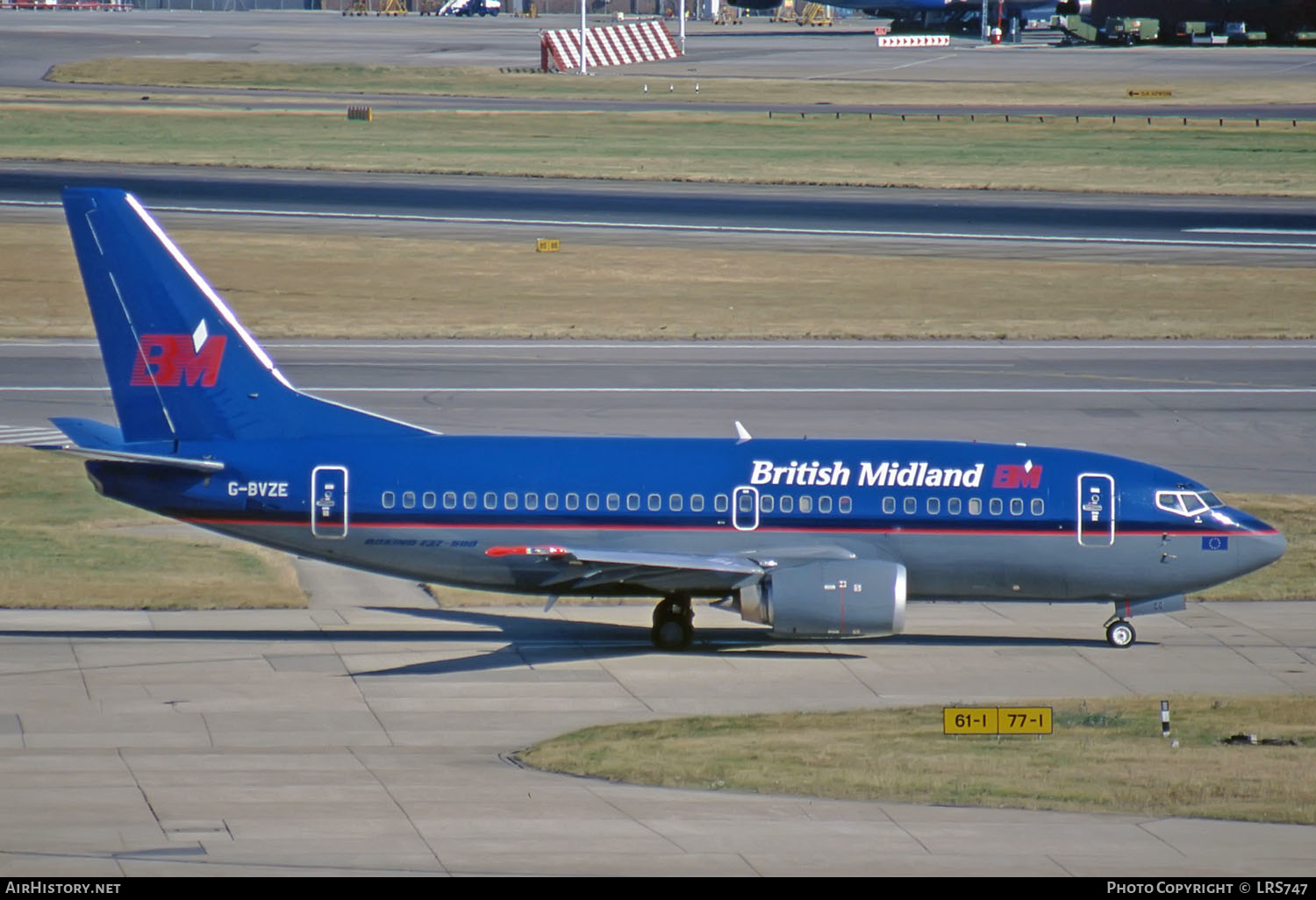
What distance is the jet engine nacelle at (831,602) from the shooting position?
100ft

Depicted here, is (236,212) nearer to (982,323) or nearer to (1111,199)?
(982,323)

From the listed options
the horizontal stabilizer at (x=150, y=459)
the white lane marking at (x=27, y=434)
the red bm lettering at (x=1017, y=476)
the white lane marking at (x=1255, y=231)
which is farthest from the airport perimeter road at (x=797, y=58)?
the horizontal stabilizer at (x=150, y=459)

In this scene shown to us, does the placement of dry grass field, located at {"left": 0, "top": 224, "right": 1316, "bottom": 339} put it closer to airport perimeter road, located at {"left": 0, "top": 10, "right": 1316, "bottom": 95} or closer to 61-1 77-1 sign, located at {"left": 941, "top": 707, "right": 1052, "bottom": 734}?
61-1 77-1 sign, located at {"left": 941, "top": 707, "right": 1052, "bottom": 734}

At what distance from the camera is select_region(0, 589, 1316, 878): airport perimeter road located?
1941cm

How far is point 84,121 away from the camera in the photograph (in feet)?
400

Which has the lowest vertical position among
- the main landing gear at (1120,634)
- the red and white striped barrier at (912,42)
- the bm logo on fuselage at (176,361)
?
the main landing gear at (1120,634)

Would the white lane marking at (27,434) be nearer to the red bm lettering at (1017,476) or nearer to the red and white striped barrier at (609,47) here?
the red bm lettering at (1017,476)

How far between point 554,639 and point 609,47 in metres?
152

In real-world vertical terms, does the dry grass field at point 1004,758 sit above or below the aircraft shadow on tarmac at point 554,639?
above

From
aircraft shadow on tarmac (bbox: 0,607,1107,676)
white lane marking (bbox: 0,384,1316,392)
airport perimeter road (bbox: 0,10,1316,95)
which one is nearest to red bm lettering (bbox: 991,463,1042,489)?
aircraft shadow on tarmac (bbox: 0,607,1107,676)

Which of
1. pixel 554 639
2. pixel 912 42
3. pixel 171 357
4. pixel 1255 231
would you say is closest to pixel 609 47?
pixel 912 42

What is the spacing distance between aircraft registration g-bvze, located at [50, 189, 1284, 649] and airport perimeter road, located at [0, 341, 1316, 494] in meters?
13.1

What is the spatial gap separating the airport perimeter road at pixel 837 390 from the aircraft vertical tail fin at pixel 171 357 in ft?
54.9

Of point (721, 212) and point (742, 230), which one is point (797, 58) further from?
point (742, 230)
